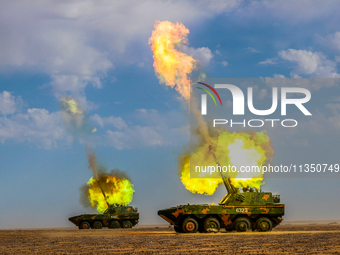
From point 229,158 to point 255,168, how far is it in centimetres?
243

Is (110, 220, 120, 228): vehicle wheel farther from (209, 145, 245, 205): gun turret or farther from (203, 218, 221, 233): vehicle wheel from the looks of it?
(203, 218, 221, 233): vehicle wheel

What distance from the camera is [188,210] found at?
114 ft

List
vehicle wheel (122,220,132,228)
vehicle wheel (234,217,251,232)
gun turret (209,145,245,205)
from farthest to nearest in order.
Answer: vehicle wheel (122,220,132,228) → gun turret (209,145,245,205) → vehicle wheel (234,217,251,232)

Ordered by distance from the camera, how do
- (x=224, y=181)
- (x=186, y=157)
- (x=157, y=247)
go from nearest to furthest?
(x=157, y=247) → (x=224, y=181) → (x=186, y=157)

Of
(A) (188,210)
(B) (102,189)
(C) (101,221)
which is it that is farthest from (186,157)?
(B) (102,189)

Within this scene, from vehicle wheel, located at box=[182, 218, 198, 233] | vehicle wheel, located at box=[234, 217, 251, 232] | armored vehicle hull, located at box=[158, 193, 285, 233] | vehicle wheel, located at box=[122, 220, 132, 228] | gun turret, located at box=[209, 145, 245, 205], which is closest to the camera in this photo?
vehicle wheel, located at box=[182, 218, 198, 233]

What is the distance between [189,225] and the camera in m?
34.4

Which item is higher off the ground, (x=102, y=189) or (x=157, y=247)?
(x=102, y=189)

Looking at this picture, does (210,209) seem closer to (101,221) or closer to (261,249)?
(261,249)

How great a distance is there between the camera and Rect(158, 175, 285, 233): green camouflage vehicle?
34.6 m

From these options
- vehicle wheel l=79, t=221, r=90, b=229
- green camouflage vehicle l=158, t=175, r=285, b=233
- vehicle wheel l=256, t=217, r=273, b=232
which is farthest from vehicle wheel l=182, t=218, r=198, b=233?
vehicle wheel l=79, t=221, r=90, b=229

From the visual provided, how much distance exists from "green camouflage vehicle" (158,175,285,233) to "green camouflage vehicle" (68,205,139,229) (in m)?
15.6

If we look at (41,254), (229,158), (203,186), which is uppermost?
(229,158)

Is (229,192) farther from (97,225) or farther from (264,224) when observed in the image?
(97,225)
